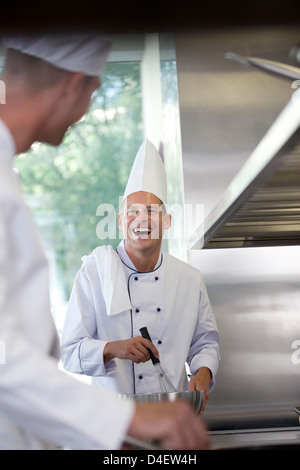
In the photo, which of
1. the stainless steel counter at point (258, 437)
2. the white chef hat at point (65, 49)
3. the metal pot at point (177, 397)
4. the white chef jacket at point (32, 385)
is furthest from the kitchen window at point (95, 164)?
the white chef jacket at point (32, 385)

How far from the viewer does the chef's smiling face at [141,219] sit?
1508 mm

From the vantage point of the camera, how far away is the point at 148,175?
1.51 meters

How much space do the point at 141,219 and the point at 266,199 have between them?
0.57 meters

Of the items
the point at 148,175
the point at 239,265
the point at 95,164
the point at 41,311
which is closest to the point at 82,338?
the point at 148,175

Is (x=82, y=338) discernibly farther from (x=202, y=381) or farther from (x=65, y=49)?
(x=65, y=49)

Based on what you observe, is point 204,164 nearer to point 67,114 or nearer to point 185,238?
point 185,238

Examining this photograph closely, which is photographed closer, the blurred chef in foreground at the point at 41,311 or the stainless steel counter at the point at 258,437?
the blurred chef in foreground at the point at 41,311

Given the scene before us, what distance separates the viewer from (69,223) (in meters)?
2.83

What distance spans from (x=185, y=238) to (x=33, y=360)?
1352mm

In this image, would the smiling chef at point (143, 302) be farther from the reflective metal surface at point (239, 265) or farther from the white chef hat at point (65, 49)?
the white chef hat at point (65, 49)

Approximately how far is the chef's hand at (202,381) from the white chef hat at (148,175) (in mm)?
450

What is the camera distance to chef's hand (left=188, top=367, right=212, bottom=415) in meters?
1.30

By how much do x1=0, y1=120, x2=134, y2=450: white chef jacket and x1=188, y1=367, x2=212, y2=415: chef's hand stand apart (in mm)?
786
